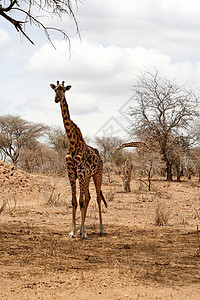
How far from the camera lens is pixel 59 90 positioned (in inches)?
269

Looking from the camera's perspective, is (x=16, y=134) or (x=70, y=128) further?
(x=16, y=134)

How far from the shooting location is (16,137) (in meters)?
30.4

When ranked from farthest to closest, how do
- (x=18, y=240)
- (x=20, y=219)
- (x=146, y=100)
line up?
1. (x=146, y=100)
2. (x=20, y=219)
3. (x=18, y=240)

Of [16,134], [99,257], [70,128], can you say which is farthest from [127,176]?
[16,134]

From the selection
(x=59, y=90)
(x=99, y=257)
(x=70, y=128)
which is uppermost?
(x=59, y=90)

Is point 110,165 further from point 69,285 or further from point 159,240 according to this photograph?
point 69,285

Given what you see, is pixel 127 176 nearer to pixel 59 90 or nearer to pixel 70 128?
pixel 70 128

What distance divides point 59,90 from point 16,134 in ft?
79.5

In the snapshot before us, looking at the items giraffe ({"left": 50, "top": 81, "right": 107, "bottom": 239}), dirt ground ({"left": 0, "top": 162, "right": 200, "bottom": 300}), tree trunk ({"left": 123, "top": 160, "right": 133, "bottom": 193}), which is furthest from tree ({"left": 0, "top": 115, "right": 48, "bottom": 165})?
giraffe ({"left": 50, "top": 81, "right": 107, "bottom": 239})

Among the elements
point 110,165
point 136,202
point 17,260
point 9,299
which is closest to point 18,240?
point 17,260

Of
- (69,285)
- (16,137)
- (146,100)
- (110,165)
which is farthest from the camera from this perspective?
(16,137)

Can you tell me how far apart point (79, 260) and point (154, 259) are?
102 cm

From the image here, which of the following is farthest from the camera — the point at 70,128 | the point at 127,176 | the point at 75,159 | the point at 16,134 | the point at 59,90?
the point at 16,134

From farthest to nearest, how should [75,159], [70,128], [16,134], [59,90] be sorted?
[16,134] → [70,128] → [75,159] → [59,90]
